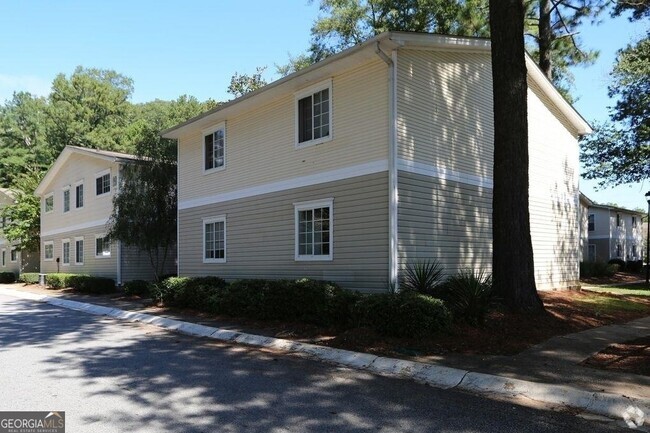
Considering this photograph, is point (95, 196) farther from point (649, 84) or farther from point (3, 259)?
point (649, 84)

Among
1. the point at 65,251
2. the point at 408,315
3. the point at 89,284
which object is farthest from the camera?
the point at 65,251

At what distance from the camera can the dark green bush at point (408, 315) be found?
9188 millimetres

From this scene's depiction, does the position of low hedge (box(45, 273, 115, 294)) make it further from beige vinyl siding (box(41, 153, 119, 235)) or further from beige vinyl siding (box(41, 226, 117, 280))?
beige vinyl siding (box(41, 153, 119, 235))

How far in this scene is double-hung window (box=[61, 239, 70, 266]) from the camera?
1134 inches

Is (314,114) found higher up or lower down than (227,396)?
higher up

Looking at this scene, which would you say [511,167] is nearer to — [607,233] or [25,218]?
[25,218]

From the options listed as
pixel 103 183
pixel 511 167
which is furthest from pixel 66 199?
pixel 511 167

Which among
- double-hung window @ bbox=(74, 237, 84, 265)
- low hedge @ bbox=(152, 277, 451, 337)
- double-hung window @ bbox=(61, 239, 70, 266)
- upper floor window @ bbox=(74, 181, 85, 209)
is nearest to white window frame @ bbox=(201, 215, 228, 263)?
low hedge @ bbox=(152, 277, 451, 337)

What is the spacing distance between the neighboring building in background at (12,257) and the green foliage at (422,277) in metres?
31.1

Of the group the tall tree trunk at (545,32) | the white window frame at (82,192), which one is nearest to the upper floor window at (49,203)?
the white window frame at (82,192)

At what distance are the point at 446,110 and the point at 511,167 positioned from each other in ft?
9.63

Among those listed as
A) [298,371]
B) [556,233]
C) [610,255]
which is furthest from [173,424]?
[610,255]

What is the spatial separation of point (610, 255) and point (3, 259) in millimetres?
49331

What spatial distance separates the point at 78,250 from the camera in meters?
27.8
